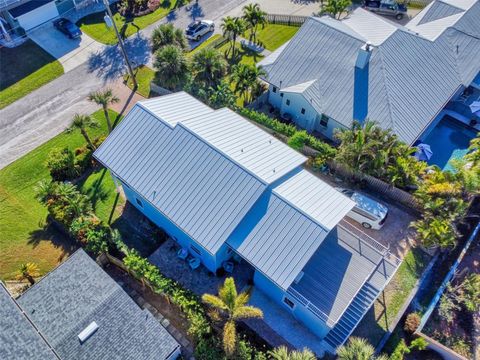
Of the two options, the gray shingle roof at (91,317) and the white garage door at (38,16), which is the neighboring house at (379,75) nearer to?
the gray shingle roof at (91,317)

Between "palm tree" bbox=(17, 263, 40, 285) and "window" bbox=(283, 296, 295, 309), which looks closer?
"window" bbox=(283, 296, 295, 309)

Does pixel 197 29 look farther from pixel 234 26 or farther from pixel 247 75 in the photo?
pixel 247 75

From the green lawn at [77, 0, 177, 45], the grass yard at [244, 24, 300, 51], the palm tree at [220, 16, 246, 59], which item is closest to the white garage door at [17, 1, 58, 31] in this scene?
the green lawn at [77, 0, 177, 45]

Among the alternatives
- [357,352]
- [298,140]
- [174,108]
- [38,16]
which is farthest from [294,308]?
[38,16]

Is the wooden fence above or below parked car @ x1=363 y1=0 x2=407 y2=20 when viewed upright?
below

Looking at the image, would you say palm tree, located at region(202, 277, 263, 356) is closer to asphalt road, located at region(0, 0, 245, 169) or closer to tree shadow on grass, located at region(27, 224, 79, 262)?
tree shadow on grass, located at region(27, 224, 79, 262)

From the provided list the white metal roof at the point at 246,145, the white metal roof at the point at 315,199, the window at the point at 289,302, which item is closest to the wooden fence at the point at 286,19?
the white metal roof at the point at 246,145
